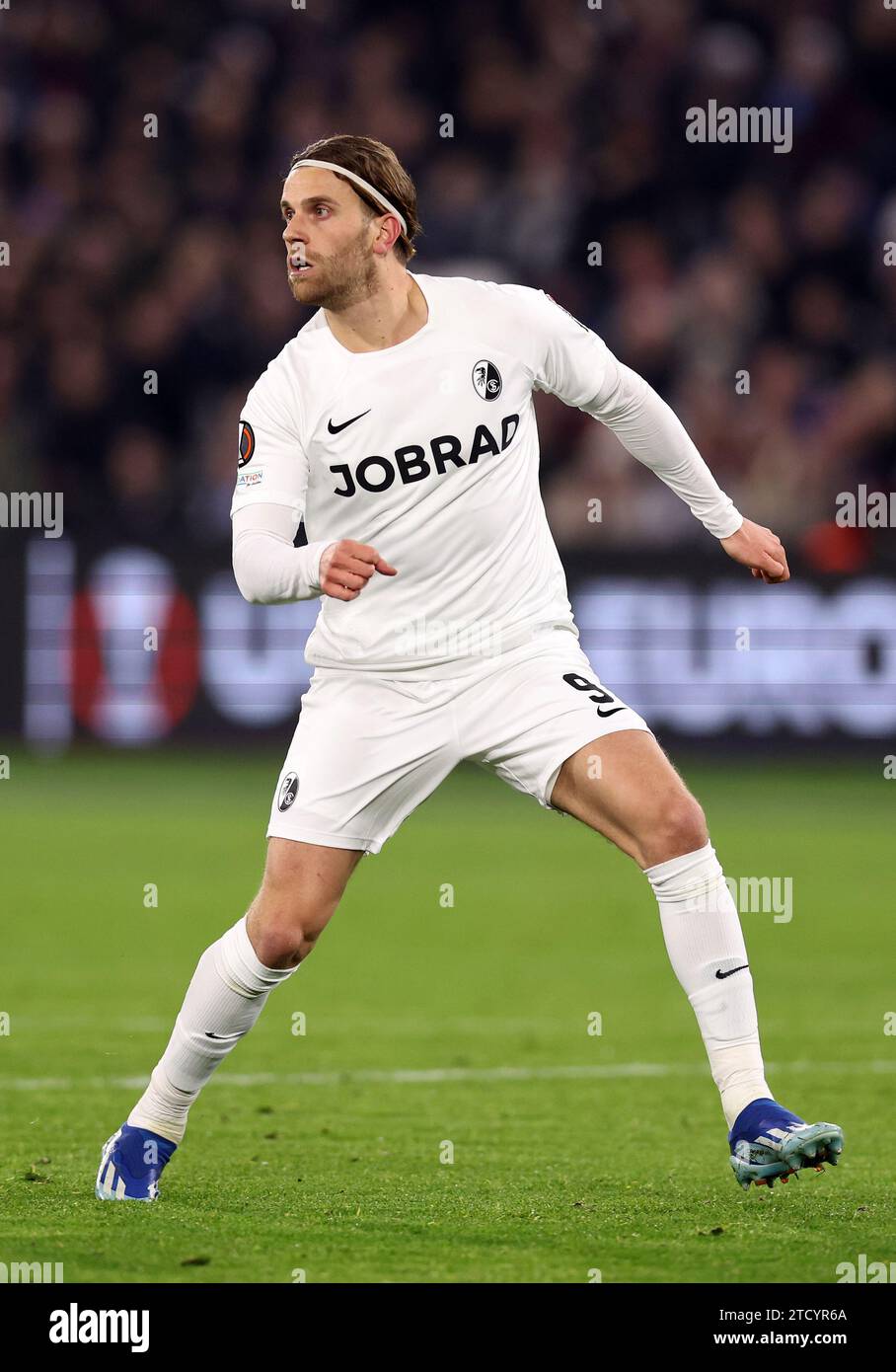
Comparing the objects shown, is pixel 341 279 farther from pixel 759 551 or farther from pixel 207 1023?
pixel 207 1023

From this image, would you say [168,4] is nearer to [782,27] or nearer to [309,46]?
[309,46]

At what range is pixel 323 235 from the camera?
5.25m

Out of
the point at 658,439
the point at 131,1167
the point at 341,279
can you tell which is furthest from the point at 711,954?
the point at 341,279

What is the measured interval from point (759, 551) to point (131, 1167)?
2188 millimetres

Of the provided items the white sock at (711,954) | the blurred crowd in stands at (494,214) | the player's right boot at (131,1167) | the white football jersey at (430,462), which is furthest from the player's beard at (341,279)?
the blurred crowd in stands at (494,214)

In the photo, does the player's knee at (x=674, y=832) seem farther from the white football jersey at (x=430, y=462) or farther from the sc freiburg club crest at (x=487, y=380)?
the sc freiburg club crest at (x=487, y=380)

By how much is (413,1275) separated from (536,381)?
7.53ft

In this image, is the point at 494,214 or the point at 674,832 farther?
the point at 494,214

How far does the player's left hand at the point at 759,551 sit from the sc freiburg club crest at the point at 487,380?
700mm

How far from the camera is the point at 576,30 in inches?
719

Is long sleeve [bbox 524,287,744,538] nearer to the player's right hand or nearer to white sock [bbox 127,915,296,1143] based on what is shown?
the player's right hand

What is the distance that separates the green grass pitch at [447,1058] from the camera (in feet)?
15.6

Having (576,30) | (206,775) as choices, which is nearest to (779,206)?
(576,30)

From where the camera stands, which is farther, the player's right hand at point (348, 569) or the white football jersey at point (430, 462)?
the white football jersey at point (430, 462)
